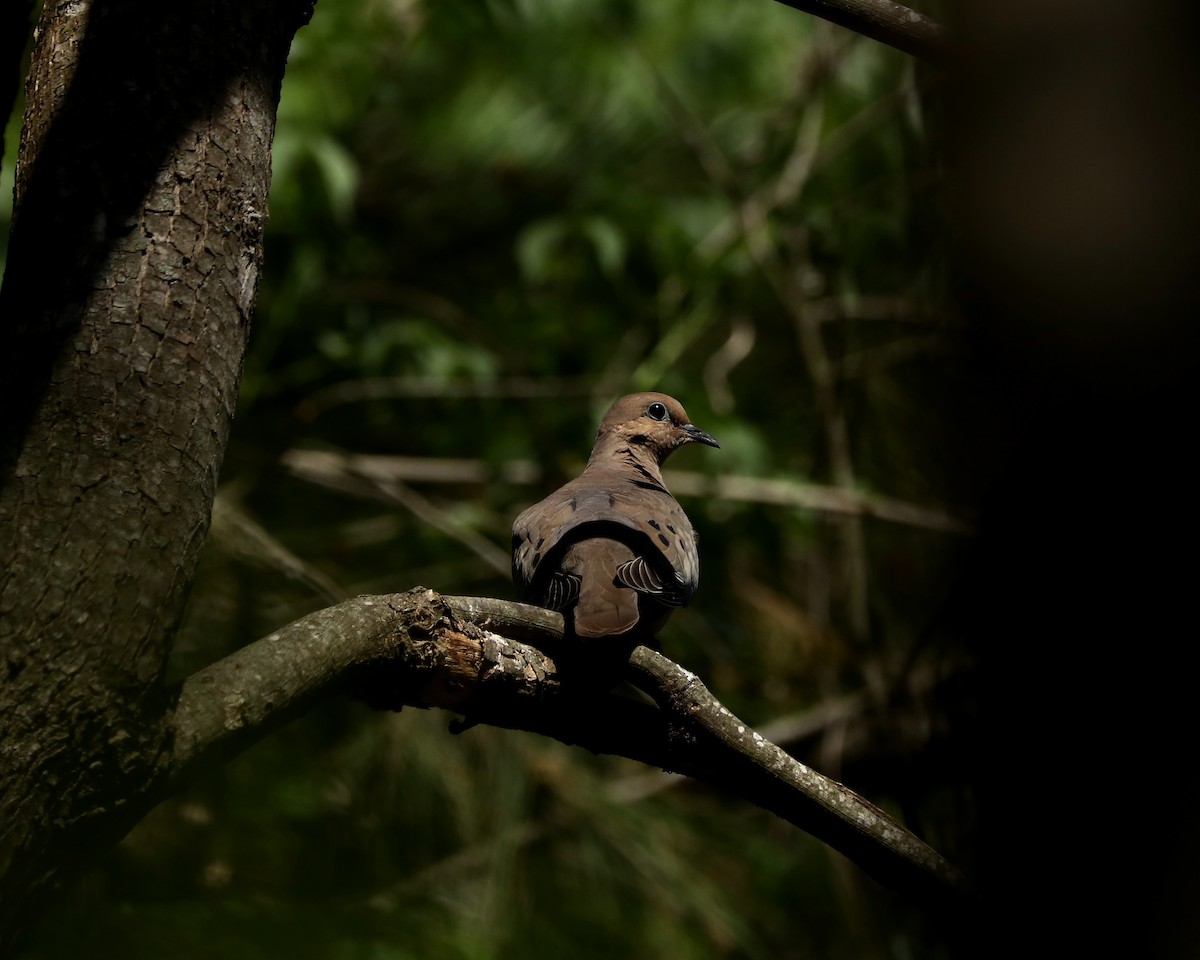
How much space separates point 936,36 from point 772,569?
5130 millimetres

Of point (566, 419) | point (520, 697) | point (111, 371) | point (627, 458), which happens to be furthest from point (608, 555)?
point (566, 419)

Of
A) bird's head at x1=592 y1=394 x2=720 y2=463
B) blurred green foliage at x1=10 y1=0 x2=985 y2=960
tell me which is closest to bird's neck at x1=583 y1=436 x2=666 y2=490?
bird's head at x1=592 y1=394 x2=720 y2=463

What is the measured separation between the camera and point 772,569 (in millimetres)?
6684

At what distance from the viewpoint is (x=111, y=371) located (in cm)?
155

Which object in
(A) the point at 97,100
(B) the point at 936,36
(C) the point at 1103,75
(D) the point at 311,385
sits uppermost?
(D) the point at 311,385

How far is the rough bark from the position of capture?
4.67 ft

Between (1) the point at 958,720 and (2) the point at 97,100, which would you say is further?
(2) the point at 97,100

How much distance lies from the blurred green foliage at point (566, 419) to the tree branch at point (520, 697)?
33 centimetres

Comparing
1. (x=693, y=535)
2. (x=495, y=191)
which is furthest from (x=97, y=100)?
(x=495, y=191)

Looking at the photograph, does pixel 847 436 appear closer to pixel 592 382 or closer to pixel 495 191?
pixel 592 382

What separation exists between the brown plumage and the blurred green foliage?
531mm

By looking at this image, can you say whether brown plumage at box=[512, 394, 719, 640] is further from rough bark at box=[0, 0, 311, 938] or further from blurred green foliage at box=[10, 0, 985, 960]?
rough bark at box=[0, 0, 311, 938]

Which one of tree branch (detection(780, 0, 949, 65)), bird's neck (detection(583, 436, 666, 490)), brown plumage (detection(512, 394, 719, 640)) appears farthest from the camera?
bird's neck (detection(583, 436, 666, 490))

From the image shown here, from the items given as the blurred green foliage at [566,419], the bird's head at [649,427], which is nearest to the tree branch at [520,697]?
the blurred green foliage at [566,419]
